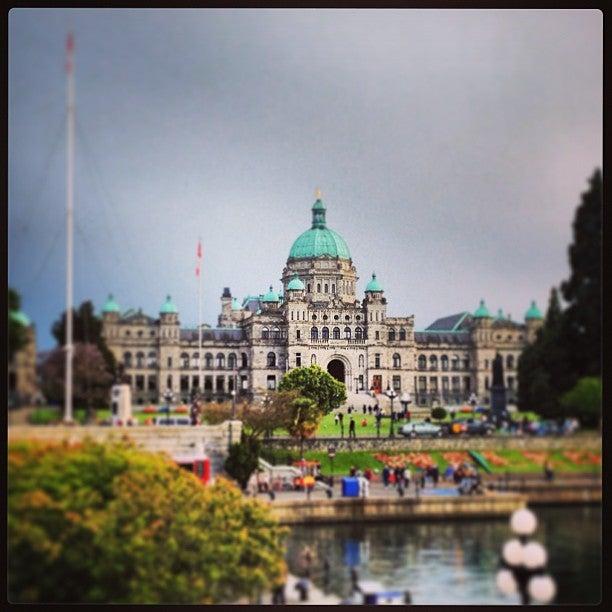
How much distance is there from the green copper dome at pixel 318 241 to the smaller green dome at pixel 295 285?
0.49 metres

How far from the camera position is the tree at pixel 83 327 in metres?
11.3

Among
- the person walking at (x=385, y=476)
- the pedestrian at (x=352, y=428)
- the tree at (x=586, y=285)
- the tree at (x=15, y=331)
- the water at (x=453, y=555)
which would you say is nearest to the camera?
the water at (x=453, y=555)

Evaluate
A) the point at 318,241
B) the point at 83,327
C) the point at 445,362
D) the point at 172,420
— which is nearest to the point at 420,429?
the point at 445,362

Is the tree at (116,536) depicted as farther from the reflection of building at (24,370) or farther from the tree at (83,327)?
the tree at (83,327)

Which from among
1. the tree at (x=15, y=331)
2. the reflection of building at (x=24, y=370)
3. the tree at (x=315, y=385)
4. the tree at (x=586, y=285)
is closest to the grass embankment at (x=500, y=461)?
the tree at (x=315, y=385)

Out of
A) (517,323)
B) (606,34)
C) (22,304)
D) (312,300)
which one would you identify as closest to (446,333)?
(517,323)

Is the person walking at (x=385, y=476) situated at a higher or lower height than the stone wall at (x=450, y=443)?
lower

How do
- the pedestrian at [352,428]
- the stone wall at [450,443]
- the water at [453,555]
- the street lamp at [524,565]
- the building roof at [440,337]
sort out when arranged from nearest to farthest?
the street lamp at [524,565], the water at [453,555], the stone wall at [450,443], the building roof at [440,337], the pedestrian at [352,428]

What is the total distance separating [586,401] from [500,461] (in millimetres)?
1235

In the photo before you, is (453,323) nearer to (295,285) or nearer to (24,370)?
(295,285)

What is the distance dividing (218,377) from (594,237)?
471cm

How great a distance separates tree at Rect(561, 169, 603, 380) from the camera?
1120 cm

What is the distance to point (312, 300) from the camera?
13.0 meters

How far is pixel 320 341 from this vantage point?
43.1 feet
